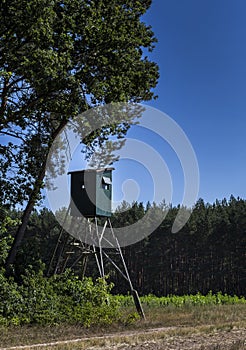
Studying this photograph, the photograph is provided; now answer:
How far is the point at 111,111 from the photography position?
1393 centimetres

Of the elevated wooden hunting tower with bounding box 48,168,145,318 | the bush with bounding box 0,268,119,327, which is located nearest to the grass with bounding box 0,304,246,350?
the bush with bounding box 0,268,119,327

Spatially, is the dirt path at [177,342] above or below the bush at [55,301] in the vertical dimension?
below

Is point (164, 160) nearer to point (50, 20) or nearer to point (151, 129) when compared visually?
point (151, 129)

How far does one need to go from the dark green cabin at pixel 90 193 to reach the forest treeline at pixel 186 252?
30376 mm

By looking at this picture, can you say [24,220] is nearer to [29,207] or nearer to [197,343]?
[29,207]

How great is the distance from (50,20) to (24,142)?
16.5 ft

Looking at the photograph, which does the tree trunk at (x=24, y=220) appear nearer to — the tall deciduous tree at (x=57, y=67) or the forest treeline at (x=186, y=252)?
the tall deciduous tree at (x=57, y=67)

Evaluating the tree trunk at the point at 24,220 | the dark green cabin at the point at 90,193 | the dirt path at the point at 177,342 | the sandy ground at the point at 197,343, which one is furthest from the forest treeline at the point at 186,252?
the sandy ground at the point at 197,343

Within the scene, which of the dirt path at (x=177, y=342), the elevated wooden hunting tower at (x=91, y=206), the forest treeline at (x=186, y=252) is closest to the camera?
the dirt path at (x=177, y=342)

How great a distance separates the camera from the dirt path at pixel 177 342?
747 centimetres

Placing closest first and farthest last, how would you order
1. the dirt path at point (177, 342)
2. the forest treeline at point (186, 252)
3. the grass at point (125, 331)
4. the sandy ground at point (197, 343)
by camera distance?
the sandy ground at point (197, 343) < the dirt path at point (177, 342) < the grass at point (125, 331) < the forest treeline at point (186, 252)

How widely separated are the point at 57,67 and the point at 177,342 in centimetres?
740

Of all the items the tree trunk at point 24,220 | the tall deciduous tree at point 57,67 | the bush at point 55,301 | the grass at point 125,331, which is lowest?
the grass at point 125,331

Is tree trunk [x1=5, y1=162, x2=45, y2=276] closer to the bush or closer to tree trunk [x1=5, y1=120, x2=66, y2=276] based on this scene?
tree trunk [x1=5, y1=120, x2=66, y2=276]
